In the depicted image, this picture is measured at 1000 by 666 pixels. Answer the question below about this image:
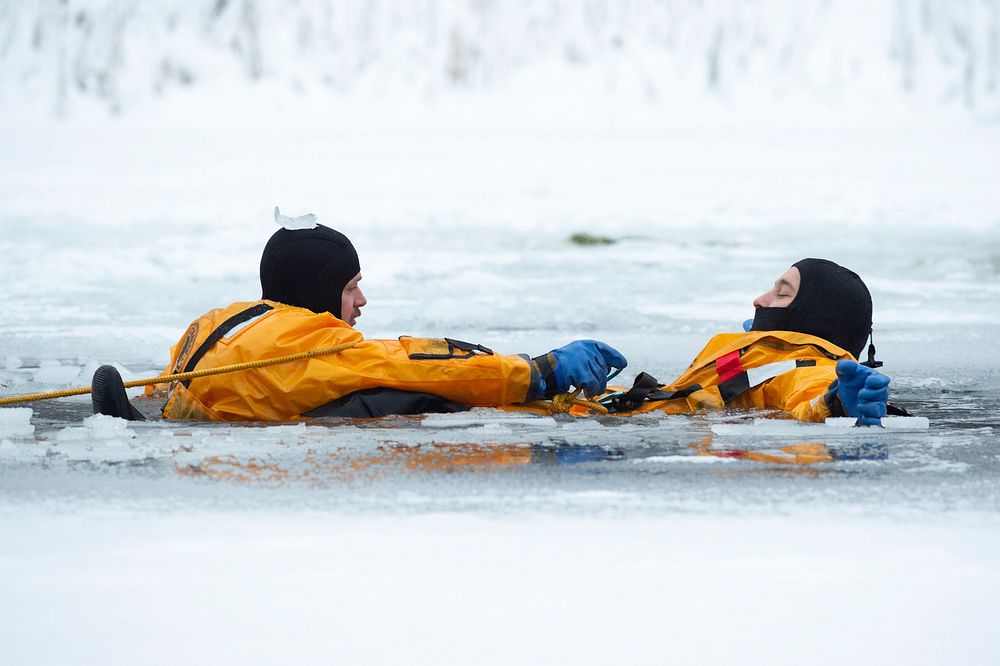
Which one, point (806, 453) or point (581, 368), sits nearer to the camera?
point (806, 453)

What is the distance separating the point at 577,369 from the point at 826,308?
88 cm

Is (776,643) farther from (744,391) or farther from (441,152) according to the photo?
(441,152)

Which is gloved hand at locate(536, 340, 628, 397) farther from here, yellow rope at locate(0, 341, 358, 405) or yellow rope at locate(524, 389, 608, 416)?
yellow rope at locate(0, 341, 358, 405)

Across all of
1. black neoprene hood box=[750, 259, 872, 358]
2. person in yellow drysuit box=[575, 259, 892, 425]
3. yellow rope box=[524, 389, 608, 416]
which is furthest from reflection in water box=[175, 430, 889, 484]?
black neoprene hood box=[750, 259, 872, 358]

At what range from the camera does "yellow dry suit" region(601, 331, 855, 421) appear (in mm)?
3756

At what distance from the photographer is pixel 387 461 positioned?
2965mm

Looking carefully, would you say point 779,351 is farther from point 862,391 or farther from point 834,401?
point 862,391

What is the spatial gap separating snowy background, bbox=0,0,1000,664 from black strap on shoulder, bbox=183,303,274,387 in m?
0.21

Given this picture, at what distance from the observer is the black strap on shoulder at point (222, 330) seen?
140 inches

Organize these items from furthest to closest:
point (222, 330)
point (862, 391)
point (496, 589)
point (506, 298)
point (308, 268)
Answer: point (506, 298) < point (308, 268) < point (222, 330) < point (862, 391) < point (496, 589)

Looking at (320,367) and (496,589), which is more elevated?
(320,367)

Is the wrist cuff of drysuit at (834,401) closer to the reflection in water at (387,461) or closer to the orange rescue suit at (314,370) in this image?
the reflection in water at (387,461)

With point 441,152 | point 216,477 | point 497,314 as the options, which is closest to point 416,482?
point 216,477

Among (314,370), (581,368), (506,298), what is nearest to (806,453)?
(581,368)
